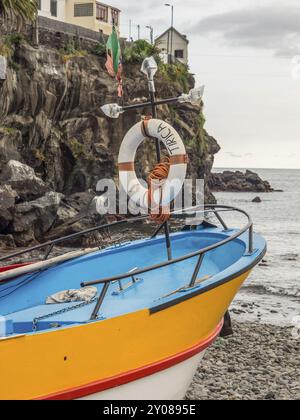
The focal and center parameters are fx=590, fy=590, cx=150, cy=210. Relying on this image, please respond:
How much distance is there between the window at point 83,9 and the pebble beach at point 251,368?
4563 cm

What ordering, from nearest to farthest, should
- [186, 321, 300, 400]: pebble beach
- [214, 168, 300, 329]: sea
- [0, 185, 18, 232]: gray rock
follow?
1. [186, 321, 300, 400]: pebble beach
2. [214, 168, 300, 329]: sea
3. [0, 185, 18, 232]: gray rock

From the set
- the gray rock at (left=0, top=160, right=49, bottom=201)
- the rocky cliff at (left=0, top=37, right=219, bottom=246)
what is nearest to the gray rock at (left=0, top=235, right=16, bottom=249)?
the rocky cliff at (left=0, top=37, right=219, bottom=246)

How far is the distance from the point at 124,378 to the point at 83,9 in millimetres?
51300

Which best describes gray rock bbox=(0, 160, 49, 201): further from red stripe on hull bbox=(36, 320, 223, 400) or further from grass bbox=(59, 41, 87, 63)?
red stripe on hull bbox=(36, 320, 223, 400)

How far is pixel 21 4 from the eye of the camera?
3097cm

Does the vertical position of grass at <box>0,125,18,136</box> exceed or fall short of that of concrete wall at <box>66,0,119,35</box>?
it falls short

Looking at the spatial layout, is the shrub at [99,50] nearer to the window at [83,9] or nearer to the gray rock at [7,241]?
the window at [83,9]

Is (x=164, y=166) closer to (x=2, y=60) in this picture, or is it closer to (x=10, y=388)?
(x=10, y=388)

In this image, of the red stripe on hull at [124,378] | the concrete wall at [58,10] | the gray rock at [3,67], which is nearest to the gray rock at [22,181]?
the gray rock at [3,67]

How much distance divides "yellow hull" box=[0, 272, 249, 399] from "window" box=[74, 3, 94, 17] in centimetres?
5007

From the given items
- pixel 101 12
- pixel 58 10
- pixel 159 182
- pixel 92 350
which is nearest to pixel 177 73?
pixel 101 12

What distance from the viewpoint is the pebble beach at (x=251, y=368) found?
377 inches

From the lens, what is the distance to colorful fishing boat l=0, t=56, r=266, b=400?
6.26 metres

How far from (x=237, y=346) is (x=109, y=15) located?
161 feet
